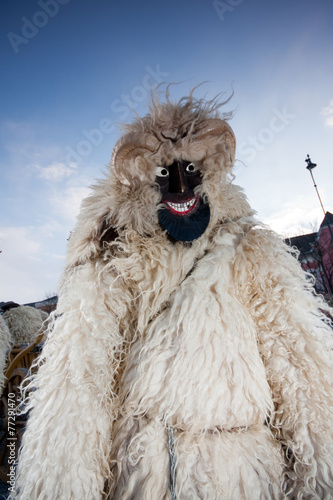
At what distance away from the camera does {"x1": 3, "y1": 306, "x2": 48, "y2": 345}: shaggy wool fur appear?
4.40 metres

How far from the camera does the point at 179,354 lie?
83cm

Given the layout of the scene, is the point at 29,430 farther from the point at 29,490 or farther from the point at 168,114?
the point at 168,114

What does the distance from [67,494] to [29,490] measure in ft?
0.41

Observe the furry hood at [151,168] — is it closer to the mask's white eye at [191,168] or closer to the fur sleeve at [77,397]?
the mask's white eye at [191,168]

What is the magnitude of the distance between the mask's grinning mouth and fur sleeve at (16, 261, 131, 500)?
0.34 meters

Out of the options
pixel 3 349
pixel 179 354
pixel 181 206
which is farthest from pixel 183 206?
pixel 3 349

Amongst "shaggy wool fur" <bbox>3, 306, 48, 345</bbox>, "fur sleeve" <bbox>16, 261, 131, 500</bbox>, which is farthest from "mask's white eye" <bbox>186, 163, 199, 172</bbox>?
"shaggy wool fur" <bbox>3, 306, 48, 345</bbox>

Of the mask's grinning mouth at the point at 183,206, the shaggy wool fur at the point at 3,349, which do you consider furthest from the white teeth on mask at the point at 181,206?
the shaggy wool fur at the point at 3,349

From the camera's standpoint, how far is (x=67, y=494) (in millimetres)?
701

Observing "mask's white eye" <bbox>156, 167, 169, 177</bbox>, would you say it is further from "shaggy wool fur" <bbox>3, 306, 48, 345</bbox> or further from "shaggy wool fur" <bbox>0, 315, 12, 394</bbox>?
"shaggy wool fur" <bbox>3, 306, 48, 345</bbox>

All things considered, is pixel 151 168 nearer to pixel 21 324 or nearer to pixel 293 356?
pixel 293 356

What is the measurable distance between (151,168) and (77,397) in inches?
31.5

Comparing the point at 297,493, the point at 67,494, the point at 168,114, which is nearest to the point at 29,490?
the point at 67,494

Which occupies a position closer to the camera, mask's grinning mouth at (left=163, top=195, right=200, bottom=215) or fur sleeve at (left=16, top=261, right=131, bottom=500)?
fur sleeve at (left=16, top=261, right=131, bottom=500)
